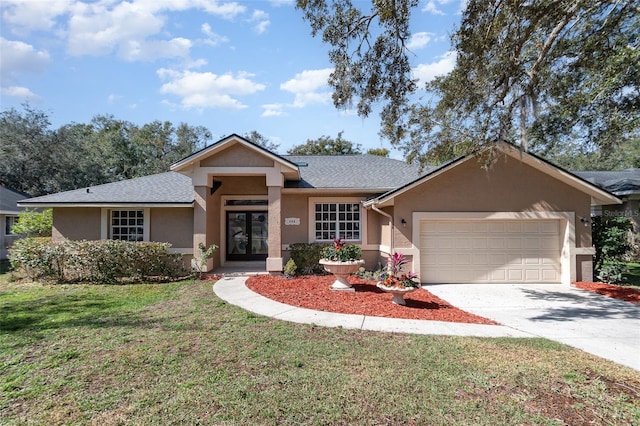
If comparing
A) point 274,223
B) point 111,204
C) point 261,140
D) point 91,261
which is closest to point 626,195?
point 274,223

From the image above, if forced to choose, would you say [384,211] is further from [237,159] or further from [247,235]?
[247,235]

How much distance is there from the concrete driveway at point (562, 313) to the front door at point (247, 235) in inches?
301

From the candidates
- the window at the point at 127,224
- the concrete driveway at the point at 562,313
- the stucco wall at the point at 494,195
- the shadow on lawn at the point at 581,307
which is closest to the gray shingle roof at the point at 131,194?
the window at the point at 127,224

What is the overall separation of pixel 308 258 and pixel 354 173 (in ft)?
14.8

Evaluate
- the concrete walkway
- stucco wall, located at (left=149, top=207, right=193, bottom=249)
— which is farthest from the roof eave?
the concrete walkway

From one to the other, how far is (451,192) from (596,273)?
584 centimetres

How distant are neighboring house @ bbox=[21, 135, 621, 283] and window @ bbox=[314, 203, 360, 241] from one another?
0.04 metres

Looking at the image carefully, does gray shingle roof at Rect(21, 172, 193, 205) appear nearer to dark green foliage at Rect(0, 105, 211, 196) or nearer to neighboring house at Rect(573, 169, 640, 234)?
dark green foliage at Rect(0, 105, 211, 196)

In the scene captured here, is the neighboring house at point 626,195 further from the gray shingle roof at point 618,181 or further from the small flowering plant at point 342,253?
the small flowering plant at point 342,253

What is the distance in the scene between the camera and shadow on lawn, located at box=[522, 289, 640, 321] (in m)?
7.44

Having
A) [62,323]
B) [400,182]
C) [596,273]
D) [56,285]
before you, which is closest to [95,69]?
[56,285]

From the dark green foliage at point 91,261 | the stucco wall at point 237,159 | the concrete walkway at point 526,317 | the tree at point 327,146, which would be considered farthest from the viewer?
the tree at point 327,146

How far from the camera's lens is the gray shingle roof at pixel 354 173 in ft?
43.0

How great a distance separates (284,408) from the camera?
3.57 meters
